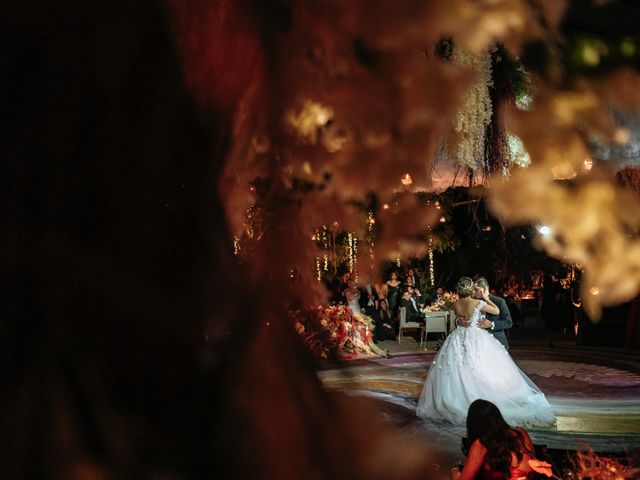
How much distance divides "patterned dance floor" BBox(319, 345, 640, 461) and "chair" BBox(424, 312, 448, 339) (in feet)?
2.64

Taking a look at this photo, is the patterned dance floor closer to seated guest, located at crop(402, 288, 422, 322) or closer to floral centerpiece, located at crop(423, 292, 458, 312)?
floral centerpiece, located at crop(423, 292, 458, 312)

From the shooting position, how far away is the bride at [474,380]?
6898mm

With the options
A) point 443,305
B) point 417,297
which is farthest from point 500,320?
point 417,297

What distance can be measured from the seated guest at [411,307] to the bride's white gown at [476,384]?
719 cm

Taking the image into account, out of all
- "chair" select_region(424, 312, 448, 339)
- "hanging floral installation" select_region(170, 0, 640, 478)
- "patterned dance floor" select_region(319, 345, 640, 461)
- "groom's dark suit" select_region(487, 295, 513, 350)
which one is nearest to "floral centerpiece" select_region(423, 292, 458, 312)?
"chair" select_region(424, 312, 448, 339)

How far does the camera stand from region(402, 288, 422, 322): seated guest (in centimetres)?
1484

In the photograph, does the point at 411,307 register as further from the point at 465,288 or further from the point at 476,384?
the point at 476,384

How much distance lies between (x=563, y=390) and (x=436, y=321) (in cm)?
530

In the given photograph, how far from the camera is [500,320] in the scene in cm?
795

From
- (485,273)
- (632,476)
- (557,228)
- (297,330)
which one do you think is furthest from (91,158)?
(485,273)

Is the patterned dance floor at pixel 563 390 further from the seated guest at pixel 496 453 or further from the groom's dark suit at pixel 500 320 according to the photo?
the groom's dark suit at pixel 500 320

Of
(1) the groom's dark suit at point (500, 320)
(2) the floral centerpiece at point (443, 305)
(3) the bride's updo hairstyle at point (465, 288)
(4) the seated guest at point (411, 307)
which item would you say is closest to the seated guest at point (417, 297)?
(4) the seated guest at point (411, 307)

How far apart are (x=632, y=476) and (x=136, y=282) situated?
298cm

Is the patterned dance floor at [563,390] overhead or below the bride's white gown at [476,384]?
below
